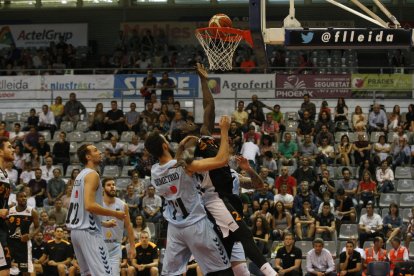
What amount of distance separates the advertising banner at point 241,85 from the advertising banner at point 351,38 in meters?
13.8

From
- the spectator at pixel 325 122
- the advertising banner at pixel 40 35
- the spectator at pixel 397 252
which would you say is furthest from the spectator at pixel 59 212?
the advertising banner at pixel 40 35

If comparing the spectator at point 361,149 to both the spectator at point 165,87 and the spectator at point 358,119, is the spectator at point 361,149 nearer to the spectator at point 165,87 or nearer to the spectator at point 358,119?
the spectator at point 358,119

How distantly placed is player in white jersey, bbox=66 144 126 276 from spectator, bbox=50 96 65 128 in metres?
16.1

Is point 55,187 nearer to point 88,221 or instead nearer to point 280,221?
point 280,221

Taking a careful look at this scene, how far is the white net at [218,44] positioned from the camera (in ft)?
46.4

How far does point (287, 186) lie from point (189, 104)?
7115mm

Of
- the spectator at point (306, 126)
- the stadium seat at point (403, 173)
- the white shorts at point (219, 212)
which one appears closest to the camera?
the white shorts at point (219, 212)

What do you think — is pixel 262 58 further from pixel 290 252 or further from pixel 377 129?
pixel 377 129

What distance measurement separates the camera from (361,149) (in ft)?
74.0

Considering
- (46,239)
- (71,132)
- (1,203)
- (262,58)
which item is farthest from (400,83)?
(1,203)

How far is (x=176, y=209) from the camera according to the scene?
10000 mm

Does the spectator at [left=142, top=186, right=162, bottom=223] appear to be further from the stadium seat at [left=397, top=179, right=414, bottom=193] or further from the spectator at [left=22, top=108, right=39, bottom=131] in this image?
the spectator at [left=22, top=108, right=39, bottom=131]

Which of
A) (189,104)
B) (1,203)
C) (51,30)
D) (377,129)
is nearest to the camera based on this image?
(1,203)

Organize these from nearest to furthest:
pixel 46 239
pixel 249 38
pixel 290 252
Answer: pixel 249 38 < pixel 290 252 < pixel 46 239
